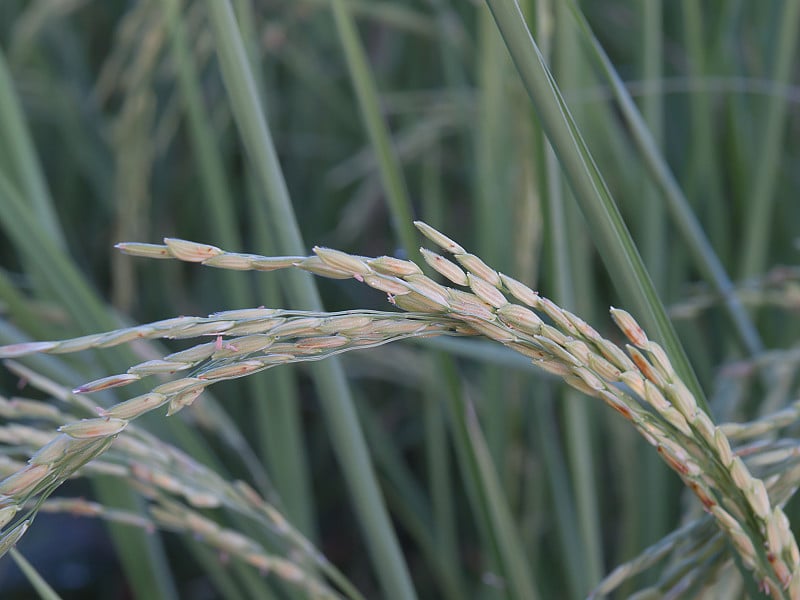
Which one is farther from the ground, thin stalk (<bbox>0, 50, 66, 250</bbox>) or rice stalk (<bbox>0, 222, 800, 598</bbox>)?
thin stalk (<bbox>0, 50, 66, 250</bbox>)

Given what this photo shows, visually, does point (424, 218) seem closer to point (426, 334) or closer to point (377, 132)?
point (377, 132)

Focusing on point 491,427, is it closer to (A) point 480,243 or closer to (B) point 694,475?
(A) point 480,243

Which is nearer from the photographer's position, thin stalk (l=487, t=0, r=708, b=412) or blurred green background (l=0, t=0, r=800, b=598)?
thin stalk (l=487, t=0, r=708, b=412)

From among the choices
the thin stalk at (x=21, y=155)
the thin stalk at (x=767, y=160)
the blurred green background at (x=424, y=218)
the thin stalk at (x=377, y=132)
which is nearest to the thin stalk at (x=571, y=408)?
the blurred green background at (x=424, y=218)

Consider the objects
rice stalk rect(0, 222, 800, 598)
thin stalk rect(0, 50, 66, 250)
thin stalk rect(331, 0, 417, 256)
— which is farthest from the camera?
thin stalk rect(0, 50, 66, 250)

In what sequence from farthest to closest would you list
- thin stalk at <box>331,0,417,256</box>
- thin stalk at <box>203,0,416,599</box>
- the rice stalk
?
thin stalk at <box>331,0,417,256</box>, thin stalk at <box>203,0,416,599</box>, the rice stalk

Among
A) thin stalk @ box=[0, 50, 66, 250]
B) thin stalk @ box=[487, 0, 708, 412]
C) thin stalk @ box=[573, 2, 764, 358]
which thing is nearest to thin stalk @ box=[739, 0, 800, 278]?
thin stalk @ box=[573, 2, 764, 358]

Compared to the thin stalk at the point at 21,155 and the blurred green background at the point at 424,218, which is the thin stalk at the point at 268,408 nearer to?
the blurred green background at the point at 424,218

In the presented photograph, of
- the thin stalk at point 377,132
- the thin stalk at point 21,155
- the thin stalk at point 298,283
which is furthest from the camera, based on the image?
the thin stalk at point 21,155

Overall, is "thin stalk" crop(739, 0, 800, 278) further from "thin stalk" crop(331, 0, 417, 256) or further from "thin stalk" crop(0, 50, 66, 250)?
"thin stalk" crop(0, 50, 66, 250)
